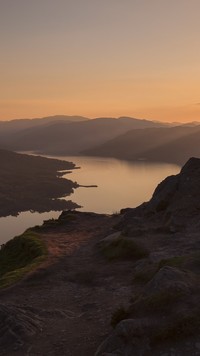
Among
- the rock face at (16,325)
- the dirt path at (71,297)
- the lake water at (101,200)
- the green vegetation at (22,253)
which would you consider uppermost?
the rock face at (16,325)

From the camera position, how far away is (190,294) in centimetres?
1684

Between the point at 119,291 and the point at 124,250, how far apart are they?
8073 millimetres

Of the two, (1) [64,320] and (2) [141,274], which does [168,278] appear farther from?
(2) [141,274]

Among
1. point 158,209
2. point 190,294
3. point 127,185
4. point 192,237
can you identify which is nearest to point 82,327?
point 190,294

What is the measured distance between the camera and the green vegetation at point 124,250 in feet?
102

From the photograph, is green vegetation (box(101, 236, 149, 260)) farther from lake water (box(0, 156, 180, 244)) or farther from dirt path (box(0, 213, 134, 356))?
lake water (box(0, 156, 180, 244))

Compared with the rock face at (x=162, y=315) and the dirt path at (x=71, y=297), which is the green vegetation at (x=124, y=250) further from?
the rock face at (x=162, y=315)

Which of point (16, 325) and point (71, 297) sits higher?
point (16, 325)

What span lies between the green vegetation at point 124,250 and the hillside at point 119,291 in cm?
8

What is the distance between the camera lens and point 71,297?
78.0ft

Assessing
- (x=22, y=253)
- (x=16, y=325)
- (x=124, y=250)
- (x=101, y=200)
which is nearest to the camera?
(x=16, y=325)

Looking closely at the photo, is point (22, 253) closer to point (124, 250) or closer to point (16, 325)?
point (124, 250)

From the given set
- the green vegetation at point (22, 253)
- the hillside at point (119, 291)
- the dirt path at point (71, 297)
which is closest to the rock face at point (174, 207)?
the hillside at point (119, 291)

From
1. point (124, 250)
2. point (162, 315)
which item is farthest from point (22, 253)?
point (162, 315)
